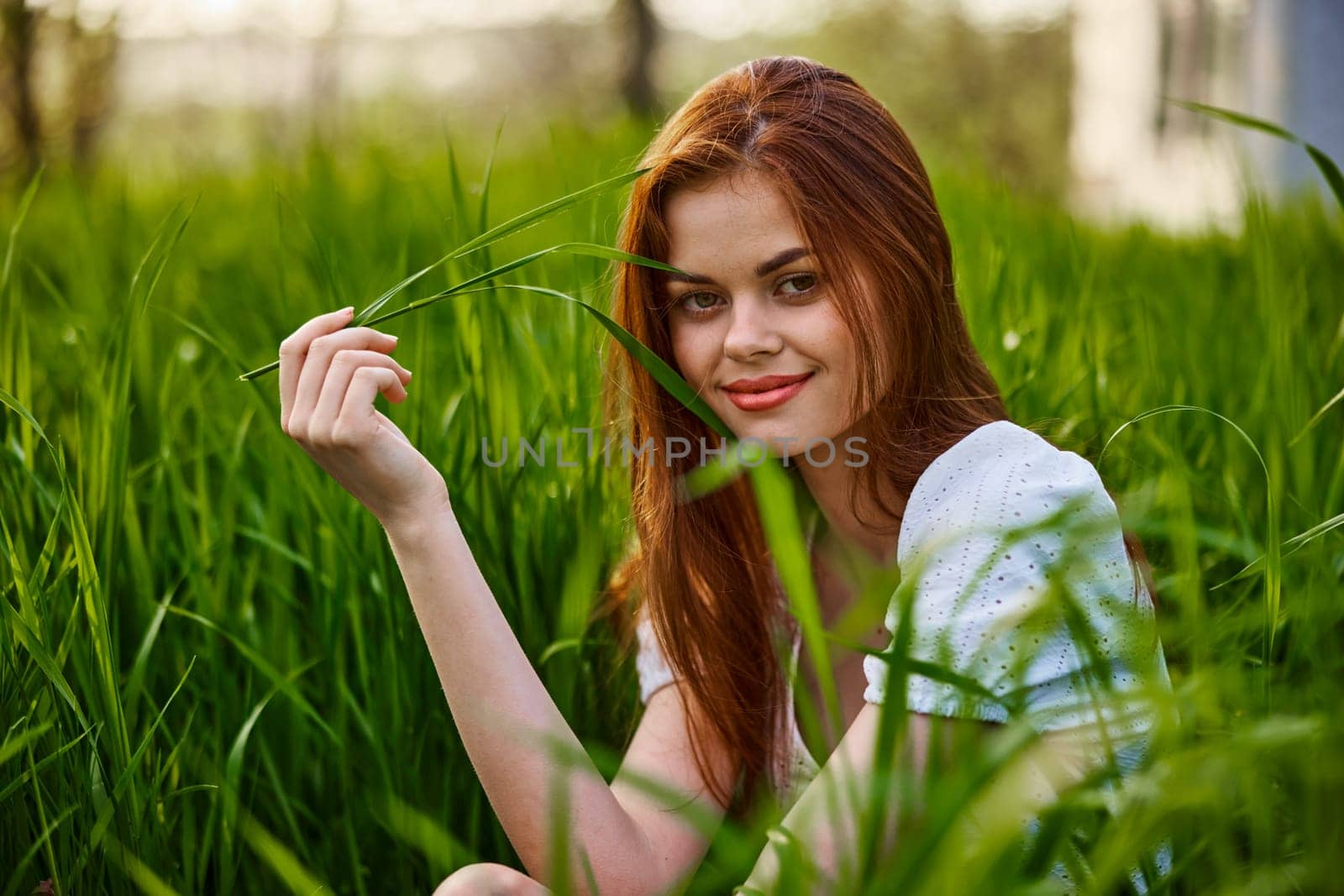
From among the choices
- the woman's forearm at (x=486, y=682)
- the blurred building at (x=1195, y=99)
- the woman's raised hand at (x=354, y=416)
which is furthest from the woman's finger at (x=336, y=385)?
the blurred building at (x=1195, y=99)

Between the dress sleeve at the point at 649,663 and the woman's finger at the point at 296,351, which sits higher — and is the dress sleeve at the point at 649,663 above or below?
below

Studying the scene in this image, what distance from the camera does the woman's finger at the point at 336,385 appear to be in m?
0.87

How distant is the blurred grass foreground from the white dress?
6cm

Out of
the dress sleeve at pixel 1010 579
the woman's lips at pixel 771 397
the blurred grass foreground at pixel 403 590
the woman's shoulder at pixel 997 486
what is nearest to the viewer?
the blurred grass foreground at pixel 403 590

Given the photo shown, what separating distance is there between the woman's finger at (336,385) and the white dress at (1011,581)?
384 millimetres

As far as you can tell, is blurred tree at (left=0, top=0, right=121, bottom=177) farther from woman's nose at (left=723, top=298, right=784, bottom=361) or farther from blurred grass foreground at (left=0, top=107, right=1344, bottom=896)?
woman's nose at (left=723, top=298, right=784, bottom=361)

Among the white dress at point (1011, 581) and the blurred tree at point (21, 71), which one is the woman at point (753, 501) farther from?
the blurred tree at point (21, 71)

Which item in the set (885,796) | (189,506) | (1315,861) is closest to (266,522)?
(189,506)

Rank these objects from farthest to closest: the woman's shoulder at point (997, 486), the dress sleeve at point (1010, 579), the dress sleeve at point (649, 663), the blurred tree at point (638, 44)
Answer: the blurred tree at point (638, 44) < the dress sleeve at point (649, 663) < the woman's shoulder at point (997, 486) < the dress sleeve at point (1010, 579)

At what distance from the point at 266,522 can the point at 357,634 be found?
9.4 inches

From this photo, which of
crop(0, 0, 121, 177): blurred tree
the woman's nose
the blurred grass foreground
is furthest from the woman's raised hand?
crop(0, 0, 121, 177): blurred tree

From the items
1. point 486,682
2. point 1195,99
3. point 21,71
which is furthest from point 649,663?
point 1195,99

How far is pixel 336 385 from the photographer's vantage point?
2.86 ft

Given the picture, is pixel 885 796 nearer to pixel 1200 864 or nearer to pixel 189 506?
pixel 1200 864
